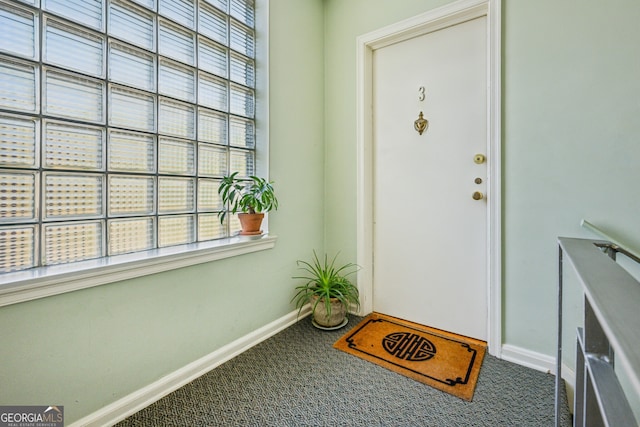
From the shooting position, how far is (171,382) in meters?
1.41

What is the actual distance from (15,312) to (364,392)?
55.4 inches

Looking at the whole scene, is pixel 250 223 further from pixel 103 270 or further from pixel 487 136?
pixel 487 136

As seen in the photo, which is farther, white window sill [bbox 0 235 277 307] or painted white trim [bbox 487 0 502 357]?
painted white trim [bbox 487 0 502 357]

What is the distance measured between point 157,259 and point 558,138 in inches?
80.7

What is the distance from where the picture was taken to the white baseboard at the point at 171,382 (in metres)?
1.20

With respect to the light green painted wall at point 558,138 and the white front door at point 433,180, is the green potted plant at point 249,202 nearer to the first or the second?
the white front door at point 433,180

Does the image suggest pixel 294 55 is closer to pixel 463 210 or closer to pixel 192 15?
pixel 192 15

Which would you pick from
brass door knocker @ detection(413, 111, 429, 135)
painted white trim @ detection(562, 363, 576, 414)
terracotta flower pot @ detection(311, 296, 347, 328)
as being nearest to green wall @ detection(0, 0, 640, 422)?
painted white trim @ detection(562, 363, 576, 414)

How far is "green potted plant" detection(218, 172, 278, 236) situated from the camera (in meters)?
1.70

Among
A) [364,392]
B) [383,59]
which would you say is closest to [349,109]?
[383,59]

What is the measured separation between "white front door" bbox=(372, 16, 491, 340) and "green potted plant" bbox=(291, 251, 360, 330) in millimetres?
235

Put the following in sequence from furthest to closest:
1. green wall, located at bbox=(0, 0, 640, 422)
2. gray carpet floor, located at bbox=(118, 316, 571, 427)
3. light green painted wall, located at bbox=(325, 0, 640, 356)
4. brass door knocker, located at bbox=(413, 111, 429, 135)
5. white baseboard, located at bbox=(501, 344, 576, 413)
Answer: brass door knocker, located at bbox=(413, 111, 429, 135), white baseboard, located at bbox=(501, 344, 576, 413), light green painted wall, located at bbox=(325, 0, 640, 356), gray carpet floor, located at bbox=(118, 316, 571, 427), green wall, located at bbox=(0, 0, 640, 422)

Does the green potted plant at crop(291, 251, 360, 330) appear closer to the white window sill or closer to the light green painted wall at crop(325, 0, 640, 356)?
the white window sill

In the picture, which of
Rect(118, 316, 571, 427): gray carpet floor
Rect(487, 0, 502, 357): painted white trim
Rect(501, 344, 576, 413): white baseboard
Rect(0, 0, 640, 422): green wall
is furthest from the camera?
Rect(487, 0, 502, 357): painted white trim
